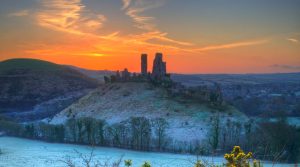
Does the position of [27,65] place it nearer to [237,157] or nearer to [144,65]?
[144,65]

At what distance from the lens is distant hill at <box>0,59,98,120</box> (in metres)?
127

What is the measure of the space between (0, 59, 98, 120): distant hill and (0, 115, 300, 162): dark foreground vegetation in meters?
41.3

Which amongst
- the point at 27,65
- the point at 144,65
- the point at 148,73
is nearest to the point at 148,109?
the point at 148,73

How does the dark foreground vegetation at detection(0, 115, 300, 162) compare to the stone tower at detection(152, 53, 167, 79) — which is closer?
the dark foreground vegetation at detection(0, 115, 300, 162)

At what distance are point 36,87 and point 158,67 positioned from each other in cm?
6961

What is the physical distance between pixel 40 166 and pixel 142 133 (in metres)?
20.1

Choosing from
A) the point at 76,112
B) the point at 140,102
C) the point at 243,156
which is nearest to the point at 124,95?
the point at 140,102

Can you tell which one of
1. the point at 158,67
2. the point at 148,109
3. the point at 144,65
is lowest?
the point at 148,109

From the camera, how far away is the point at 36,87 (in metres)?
150

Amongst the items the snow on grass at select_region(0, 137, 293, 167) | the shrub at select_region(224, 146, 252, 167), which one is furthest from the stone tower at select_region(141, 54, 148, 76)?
the shrub at select_region(224, 146, 252, 167)

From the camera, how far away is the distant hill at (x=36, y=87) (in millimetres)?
127062

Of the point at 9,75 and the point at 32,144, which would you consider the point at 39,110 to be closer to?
the point at 9,75

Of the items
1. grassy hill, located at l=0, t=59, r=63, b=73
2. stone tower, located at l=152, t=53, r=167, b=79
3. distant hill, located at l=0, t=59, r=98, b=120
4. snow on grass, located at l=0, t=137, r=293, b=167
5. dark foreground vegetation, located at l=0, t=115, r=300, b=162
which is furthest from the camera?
grassy hill, located at l=0, t=59, r=63, b=73

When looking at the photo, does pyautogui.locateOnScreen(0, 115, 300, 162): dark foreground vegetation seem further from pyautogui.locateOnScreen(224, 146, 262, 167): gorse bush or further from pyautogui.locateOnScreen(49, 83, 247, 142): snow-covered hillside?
pyautogui.locateOnScreen(224, 146, 262, 167): gorse bush
